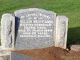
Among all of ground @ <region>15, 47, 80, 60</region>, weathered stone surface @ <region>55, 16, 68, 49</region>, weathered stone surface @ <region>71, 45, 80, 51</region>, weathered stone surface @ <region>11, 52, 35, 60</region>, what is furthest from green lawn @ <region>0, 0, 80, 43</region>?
weathered stone surface @ <region>11, 52, 35, 60</region>

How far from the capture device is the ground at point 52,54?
1246cm

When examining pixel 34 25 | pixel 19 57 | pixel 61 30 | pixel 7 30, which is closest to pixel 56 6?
pixel 61 30

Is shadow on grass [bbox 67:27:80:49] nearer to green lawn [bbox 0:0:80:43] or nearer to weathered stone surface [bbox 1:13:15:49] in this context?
green lawn [bbox 0:0:80:43]

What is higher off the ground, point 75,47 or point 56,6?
point 56,6

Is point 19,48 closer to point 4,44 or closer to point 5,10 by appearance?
point 4,44

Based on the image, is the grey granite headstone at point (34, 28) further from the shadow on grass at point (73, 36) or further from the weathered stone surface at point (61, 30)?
the shadow on grass at point (73, 36)

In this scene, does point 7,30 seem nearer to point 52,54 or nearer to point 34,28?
point 34,28

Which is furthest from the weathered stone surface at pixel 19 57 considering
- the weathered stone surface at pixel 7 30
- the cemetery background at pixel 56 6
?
the cemetery background at pixel 56 6

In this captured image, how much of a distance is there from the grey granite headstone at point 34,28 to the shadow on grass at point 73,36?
2.99 feet

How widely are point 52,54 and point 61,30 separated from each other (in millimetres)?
1005

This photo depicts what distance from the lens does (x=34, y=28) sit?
13172 mm

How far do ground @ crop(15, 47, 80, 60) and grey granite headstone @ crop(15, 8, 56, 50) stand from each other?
1.30 ft

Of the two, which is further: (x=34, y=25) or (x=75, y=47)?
(x=75, y=47)

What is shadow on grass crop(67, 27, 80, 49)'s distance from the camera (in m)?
14.8
